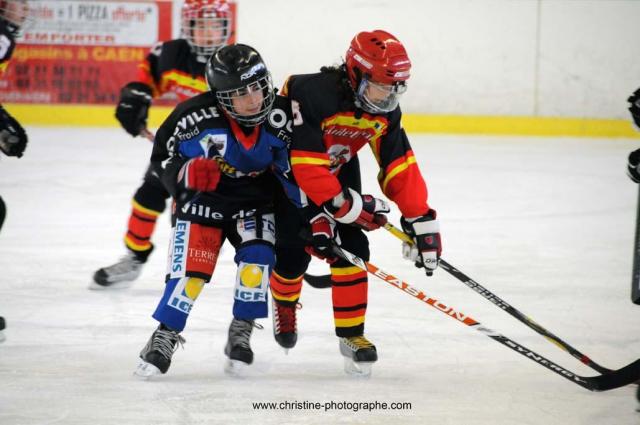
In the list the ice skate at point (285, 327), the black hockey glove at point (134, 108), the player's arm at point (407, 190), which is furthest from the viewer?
the black hockey glove at point (134, 108)

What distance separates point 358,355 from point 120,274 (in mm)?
1444

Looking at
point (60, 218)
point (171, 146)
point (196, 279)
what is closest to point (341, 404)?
point (196, 279)

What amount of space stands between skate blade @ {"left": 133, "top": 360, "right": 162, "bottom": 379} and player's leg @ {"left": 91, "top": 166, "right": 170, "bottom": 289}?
1176 millimetres

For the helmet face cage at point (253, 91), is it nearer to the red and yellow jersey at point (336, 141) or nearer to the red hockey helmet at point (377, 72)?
the red and yellow jersey at point (336, 141)

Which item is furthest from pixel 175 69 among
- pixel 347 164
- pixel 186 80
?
pixel 347 164

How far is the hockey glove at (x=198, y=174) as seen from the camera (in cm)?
262

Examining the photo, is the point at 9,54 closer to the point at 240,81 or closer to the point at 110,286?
the point at 240,81

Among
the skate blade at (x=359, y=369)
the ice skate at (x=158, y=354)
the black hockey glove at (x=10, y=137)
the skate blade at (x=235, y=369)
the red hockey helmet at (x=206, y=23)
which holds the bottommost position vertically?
the skate blade at (x=359, y=369)

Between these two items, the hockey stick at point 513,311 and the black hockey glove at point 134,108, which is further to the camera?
the black hockey glove at point 134,108

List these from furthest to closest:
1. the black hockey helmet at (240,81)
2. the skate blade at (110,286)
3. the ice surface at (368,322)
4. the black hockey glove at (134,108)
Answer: the black hockey glove at (134,108), the skate blade at (110,286), the black hockey helmet at (240,81), the ice surface at (368,322)

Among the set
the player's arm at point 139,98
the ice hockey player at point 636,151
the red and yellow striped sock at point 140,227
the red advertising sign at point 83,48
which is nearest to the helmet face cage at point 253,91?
the ice hockey player at point 636,151

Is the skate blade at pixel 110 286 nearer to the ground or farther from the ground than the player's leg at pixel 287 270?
nearer to the ground

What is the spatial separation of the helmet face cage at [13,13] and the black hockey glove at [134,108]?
0.89 meters

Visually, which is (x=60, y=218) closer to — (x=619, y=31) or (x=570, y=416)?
(x=570, y=416)
